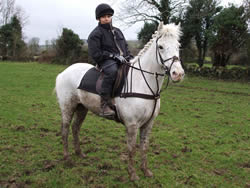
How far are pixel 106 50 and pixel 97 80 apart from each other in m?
0.61

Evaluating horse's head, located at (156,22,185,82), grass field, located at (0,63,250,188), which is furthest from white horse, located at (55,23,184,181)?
grass field, located at (0,63,250,188)

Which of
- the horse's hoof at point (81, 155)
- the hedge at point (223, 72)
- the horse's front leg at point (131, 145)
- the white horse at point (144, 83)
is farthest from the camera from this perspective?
the hedge at point (223, 72)

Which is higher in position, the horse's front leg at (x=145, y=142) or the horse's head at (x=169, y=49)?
the horse's head at (x=169, y=49)

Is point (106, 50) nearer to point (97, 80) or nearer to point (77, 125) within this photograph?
point (97, 80)

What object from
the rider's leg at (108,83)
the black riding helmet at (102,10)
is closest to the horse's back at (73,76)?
the rider's leg at (108,83)

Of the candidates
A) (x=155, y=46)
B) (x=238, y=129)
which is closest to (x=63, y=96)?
(x=155, y=46)

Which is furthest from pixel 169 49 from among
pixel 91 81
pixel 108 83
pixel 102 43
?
pixel 91 81

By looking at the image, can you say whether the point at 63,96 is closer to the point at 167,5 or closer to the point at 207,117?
the point at 207,117

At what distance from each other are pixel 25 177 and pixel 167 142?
3.57 meters

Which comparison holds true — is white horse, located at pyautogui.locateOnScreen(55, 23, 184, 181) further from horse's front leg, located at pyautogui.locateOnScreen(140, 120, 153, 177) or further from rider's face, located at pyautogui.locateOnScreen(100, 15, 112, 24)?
rider's face, located at pyautogui.locateOnScreen(100, 15, 112, 24)

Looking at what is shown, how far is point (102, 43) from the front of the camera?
157 inches

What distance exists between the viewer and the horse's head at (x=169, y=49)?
318 cm

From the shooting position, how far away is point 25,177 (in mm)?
3982

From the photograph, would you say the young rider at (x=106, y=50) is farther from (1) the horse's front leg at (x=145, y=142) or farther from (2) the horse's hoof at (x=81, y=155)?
(2) the horse's hoof at (x=81, y=155)
